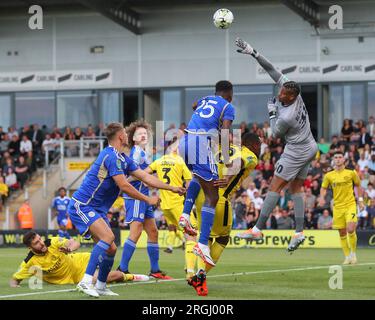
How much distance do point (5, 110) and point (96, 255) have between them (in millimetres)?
31680

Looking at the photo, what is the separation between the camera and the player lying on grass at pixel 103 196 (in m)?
12.5

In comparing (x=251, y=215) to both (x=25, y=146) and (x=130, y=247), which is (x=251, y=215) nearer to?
(x=25, y=146)

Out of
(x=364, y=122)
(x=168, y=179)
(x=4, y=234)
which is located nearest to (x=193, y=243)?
(x=168, y=179)

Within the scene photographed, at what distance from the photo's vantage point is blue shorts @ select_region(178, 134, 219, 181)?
13445mm

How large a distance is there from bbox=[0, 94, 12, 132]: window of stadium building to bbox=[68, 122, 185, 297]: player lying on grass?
3097cm

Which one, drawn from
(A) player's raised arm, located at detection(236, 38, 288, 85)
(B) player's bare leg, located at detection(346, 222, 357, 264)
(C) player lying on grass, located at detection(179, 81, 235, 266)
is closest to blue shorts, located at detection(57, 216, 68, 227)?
(B) player's bare leg, located at detection(346, 222, 357, 264)

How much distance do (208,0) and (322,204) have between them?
13150mm

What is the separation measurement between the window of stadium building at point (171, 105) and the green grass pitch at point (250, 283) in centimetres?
1990

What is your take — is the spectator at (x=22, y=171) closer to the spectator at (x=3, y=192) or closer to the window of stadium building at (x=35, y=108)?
the spectator at (x=3, y=192)

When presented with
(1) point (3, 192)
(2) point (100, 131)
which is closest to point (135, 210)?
(1) point (3, 192)

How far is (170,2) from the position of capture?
1597 inches

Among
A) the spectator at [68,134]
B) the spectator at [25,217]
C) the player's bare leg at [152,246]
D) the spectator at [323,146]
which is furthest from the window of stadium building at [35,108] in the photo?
the player's bare leg at [152,246]

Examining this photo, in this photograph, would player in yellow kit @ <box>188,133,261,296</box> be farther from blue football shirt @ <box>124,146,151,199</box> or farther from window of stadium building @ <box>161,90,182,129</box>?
window of stadium building @ <box>161,90,182,129</box>

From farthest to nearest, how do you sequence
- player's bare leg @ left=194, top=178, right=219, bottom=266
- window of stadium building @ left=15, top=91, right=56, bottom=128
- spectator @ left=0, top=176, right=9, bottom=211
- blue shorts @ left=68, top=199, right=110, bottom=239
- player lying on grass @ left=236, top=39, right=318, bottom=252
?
window of stadium building @ left=15, top=91, right=56, bottom=128, spectator @ left=0, top=176, right=9, bottom=211, player lying on grass @ left=236, top=39, right=318, bottom=252, player's bare leg @ left=194, top=178, right=219, bottom=266, blue shorts @ left=68, top=199, right=110, bottom=239
